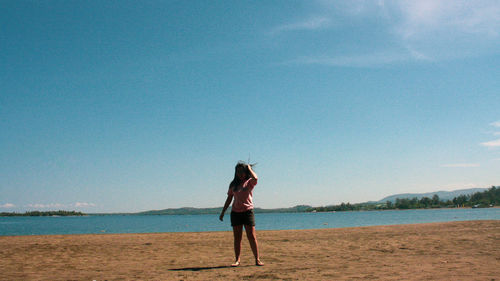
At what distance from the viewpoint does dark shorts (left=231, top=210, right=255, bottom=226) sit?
6656 mm

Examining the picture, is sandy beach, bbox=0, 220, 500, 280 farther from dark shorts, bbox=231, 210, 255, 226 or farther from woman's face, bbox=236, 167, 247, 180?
woman's face, bbox=236, 167, 247, 180

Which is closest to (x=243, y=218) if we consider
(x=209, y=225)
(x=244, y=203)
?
(x=244, y=203)

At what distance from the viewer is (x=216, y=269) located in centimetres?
646

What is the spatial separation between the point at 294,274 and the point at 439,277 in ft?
7.08

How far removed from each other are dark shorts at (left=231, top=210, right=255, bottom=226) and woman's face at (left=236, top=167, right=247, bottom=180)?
2.26ft

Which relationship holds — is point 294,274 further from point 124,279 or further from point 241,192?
point 124,279

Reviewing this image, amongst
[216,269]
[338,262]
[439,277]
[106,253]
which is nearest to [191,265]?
[216,269]

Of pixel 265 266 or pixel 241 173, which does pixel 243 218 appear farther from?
pixel 265 266

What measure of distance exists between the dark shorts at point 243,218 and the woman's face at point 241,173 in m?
0.69

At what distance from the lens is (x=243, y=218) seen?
6.67 metres

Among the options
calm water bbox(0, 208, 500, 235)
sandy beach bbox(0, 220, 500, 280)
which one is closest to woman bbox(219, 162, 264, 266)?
sandy beach bbox(0, 220, 500, 280)

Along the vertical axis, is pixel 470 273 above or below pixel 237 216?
below

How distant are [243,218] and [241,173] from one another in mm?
889

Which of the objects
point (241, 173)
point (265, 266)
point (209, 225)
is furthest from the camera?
point (209, 225)
